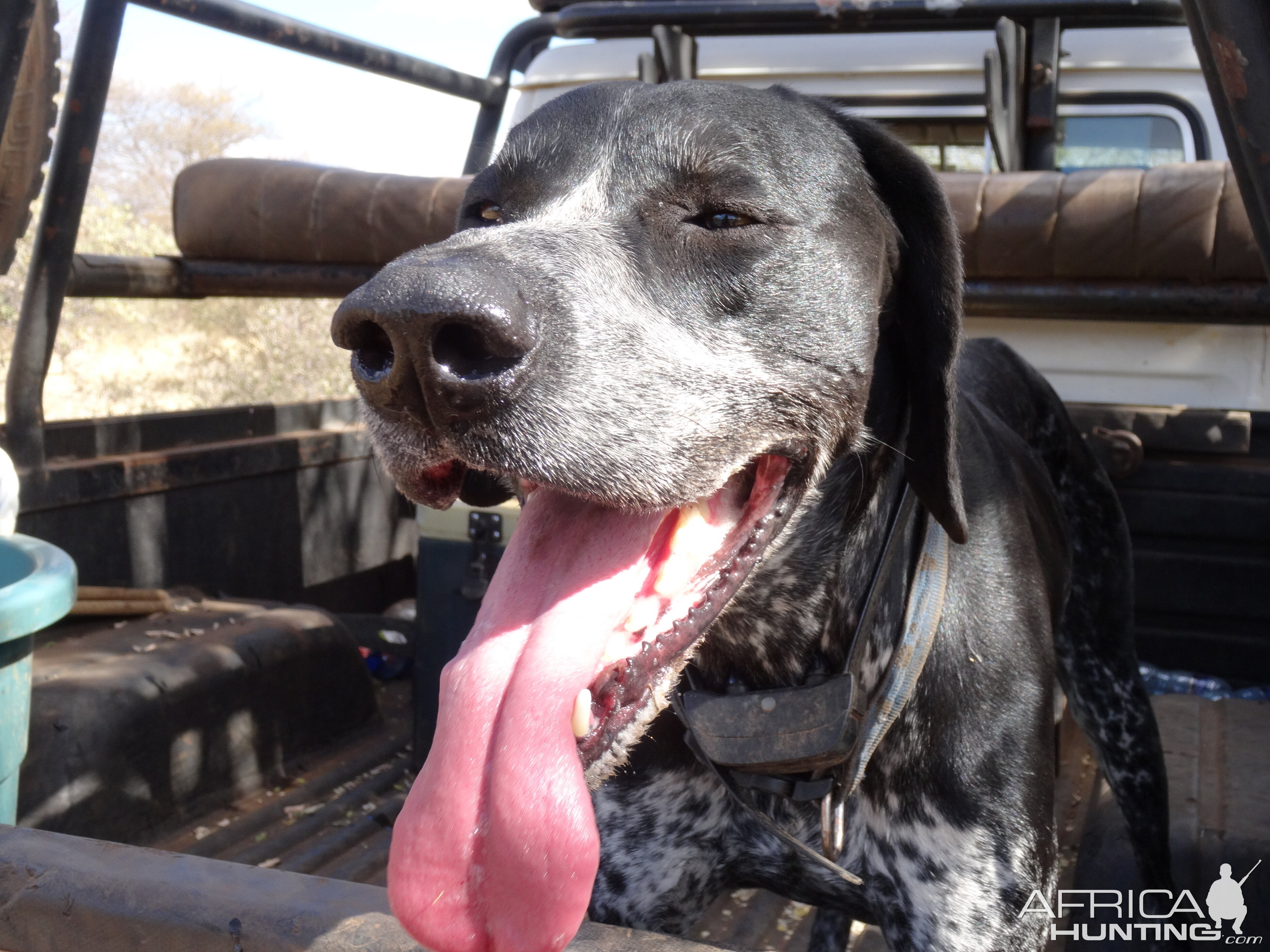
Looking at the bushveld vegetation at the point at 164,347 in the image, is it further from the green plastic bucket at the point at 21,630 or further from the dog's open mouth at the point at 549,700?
the dog's open mouth at the point at 549,700

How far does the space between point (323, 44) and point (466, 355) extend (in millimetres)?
2808

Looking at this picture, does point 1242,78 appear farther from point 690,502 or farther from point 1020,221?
point 1020,221

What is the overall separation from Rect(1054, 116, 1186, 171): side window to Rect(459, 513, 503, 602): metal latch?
2.30m

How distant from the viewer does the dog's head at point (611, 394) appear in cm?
122

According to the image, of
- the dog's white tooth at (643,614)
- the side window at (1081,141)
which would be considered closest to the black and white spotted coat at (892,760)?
the dog's white tooth at (643,614)

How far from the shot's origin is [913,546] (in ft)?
6.02

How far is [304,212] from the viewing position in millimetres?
3691

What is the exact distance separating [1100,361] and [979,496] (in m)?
1.69

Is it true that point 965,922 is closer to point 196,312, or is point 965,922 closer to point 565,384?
point 565,384

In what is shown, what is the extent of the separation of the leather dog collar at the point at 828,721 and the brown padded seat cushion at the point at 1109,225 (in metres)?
1.59

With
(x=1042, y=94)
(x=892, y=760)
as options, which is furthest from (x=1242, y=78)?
(x=1042, y=94)

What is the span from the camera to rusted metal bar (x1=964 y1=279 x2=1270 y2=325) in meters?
2.94

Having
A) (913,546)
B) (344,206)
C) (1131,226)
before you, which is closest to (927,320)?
(913,546)
